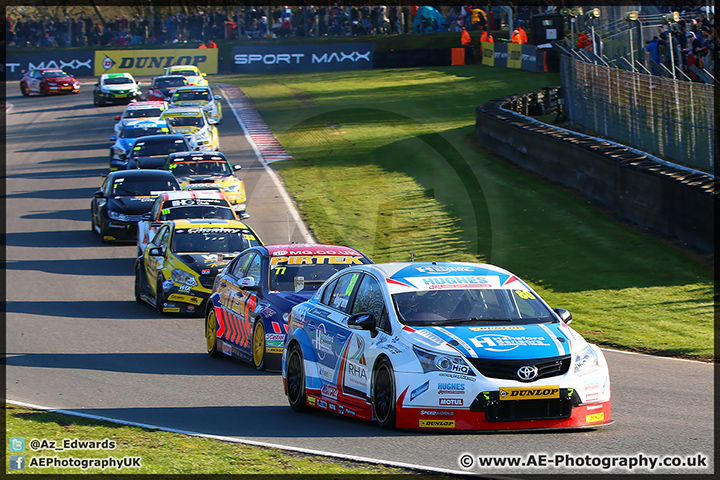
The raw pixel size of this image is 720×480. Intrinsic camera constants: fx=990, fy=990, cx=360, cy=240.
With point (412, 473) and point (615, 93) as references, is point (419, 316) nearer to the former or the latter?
point (412, 473)

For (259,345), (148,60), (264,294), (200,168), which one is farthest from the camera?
(148,60)

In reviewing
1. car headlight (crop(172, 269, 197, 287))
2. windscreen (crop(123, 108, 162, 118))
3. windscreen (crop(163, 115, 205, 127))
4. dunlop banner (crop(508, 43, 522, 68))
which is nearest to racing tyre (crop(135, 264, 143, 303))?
car headlight (crop(172, 269, 197, 287))

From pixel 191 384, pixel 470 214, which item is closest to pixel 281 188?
pixel 470 214

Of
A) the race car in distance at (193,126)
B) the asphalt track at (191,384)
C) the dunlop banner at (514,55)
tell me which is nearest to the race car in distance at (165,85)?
the race car in distance at (193,126)

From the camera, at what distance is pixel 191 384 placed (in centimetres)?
1084

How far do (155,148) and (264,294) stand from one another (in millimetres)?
18237

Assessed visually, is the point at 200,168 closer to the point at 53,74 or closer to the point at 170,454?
the point at 170,454

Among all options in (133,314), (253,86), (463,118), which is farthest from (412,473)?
(253,86)

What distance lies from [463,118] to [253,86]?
21.1 metres

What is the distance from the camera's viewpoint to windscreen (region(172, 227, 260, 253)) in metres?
16.7

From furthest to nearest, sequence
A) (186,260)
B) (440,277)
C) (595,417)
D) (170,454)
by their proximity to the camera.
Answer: (186,260) → (440,277) → (595,417) → (170,454)

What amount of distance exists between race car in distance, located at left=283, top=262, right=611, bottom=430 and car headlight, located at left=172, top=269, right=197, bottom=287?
6.40m

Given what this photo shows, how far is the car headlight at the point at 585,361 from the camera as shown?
784cm

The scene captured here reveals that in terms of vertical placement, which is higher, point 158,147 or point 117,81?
point 117,81
